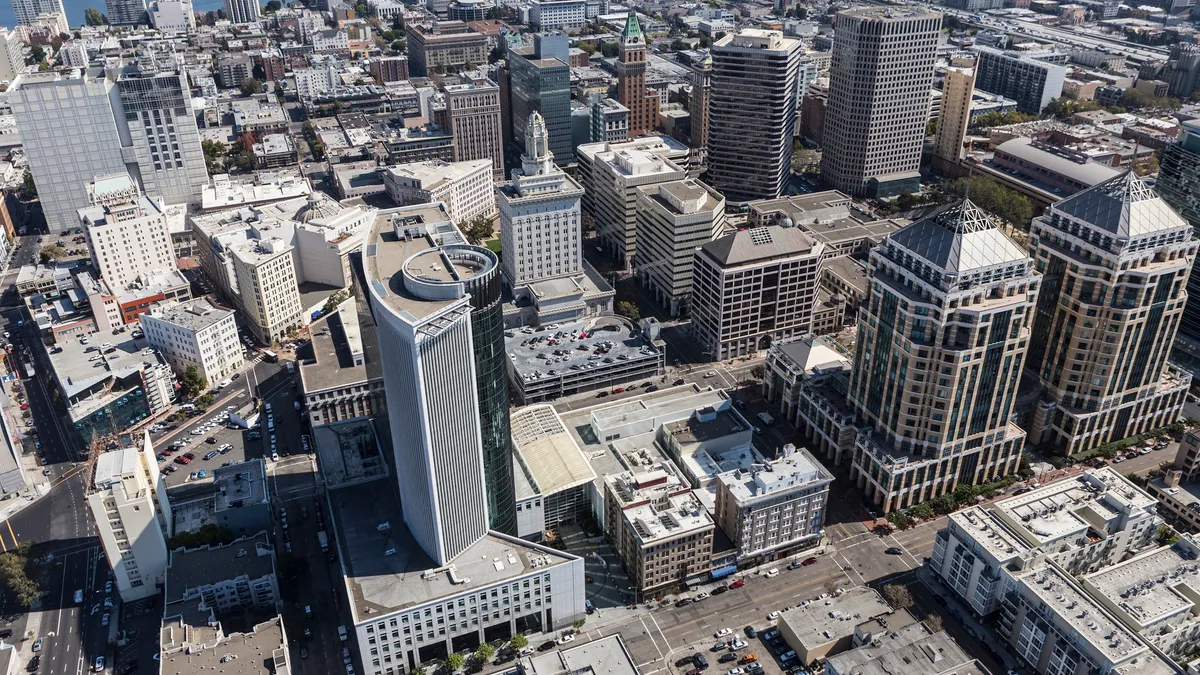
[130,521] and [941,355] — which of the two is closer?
[130,521]

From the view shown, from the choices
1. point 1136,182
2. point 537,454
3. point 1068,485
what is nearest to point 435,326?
point 537,454

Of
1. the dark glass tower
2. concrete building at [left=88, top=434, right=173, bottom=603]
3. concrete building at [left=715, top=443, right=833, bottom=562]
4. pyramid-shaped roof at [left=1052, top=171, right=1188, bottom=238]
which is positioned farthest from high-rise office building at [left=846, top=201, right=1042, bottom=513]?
concrete building at [left=88, top=434, right=173, bottom=603]

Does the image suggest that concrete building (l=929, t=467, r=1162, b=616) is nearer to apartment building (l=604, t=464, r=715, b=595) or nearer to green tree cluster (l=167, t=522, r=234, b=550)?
apartment building (l=604, t=464, r=715, b=595)

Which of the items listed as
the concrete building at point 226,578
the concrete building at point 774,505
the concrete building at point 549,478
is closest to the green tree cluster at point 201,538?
the concrete building at point 226,578

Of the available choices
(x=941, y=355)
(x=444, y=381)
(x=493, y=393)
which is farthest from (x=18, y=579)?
(x=941, y=355)

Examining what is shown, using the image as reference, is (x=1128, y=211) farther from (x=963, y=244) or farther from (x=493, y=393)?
(x=493, y=393)
